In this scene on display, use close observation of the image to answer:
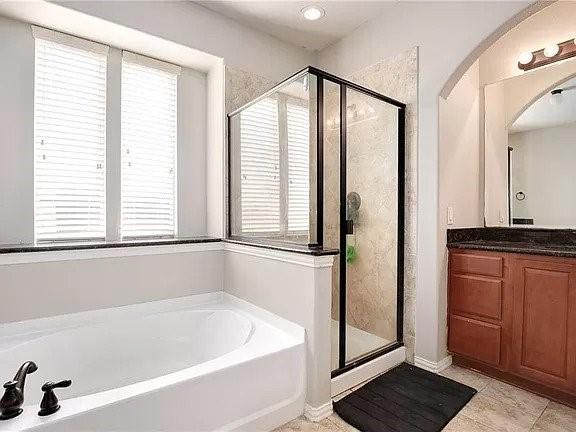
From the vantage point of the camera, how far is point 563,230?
227 cm

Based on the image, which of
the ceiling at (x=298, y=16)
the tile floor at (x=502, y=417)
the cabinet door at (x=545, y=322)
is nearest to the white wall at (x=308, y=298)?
the tile floor at (x=502, y=417)

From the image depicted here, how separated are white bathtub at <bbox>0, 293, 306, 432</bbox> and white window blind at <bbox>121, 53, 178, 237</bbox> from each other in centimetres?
69

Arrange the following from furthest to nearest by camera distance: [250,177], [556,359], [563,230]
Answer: [250,177] → [563,230] → [556,359]

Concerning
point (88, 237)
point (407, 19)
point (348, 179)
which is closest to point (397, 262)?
point (348, 179)

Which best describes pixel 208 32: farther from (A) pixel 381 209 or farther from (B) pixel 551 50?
(B) pixel 551 50

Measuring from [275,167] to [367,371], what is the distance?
1.56 m

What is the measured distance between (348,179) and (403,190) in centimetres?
44

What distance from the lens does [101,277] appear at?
7.18 ft

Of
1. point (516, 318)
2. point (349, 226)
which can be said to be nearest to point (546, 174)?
point (516, 318)

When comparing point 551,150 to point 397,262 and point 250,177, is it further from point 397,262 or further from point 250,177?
point 250,177

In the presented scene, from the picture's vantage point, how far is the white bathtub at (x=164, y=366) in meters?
1.27

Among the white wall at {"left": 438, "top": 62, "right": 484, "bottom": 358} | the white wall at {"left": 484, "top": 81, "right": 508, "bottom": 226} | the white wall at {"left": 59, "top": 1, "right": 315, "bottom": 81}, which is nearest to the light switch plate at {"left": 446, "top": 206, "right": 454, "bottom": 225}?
the white wall at {"left": 438, "top": 62, "right": 484, "bottom": 358}

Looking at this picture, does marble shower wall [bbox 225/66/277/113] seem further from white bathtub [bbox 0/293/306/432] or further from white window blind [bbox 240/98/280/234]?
white bathtub [bbox 0/293/306/432]

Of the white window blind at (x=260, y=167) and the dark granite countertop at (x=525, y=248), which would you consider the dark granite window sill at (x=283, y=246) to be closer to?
the white window blind at (x=260, y=167)
